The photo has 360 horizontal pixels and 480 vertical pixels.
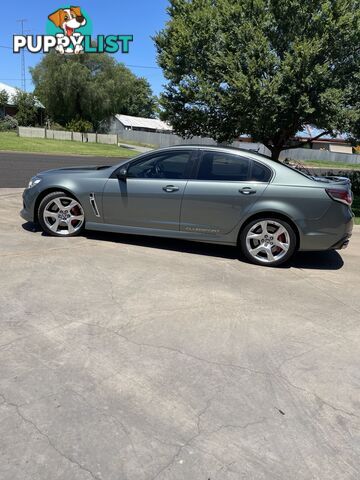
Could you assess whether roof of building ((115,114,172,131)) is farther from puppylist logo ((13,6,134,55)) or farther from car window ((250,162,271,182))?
car window ((250,162,271,182))

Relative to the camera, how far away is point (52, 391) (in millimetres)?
2986

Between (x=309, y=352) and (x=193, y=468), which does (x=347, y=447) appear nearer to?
(x=193, y=468)

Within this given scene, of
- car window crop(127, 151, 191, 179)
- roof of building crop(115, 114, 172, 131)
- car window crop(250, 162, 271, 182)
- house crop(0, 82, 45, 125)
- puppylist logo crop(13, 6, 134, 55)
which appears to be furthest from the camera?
roof of building crop(115, 114, 172, 131)

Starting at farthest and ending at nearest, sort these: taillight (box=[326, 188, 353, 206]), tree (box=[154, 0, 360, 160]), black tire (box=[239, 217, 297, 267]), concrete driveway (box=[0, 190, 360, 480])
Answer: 1. tree (box=[154, 0, 360, 160])
2. black tire (box=[239, 217, 297, 267])
3. taillight (box=[326, 188, 353, 206])
4. concrete driveway (box=[0, 190, 360, 480])

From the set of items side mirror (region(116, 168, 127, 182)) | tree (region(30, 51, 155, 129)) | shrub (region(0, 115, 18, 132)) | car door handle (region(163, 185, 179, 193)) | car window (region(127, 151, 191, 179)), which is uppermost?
tree (region(30, 51, 155, 129))

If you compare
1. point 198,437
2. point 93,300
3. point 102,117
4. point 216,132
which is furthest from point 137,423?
point 102,117

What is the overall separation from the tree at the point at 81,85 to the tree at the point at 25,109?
1483mm

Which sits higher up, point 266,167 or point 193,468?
point 266,167

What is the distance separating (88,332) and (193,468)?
168 centimetres

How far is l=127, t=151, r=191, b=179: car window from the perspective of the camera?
21.1ft

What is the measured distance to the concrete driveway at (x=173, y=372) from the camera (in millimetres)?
2481

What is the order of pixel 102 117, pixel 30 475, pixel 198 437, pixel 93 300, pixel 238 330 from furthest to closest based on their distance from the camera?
pixel 102 117
pixel 93 300
pixel 238 330
pixel 198 437
pixel 30 475

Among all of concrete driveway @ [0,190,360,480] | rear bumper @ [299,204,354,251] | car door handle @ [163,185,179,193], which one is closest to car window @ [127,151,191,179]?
car door handle @ [163,185,179,193]

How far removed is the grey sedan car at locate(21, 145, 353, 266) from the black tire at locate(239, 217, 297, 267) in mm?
13
